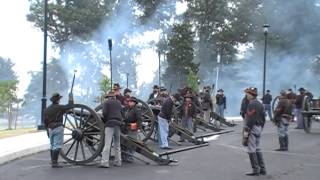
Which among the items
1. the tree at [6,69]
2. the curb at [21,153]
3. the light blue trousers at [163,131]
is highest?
the tree at [6,69]

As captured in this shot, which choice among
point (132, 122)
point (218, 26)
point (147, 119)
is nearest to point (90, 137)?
point (132, 122)

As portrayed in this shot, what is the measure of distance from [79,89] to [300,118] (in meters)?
33.7

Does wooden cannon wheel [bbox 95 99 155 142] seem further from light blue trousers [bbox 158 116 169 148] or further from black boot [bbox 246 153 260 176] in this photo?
black boot [bbox 246 153 260 176]

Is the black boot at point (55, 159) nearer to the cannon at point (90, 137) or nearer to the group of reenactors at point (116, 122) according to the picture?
the group of reenactors at point (116, 122)

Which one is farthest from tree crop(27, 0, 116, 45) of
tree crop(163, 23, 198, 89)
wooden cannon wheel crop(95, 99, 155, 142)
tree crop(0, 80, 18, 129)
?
wooden cannon wheel crop(95, 99, 155, 142)

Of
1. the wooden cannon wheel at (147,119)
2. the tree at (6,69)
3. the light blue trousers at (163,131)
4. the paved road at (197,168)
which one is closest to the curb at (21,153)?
the paved road at (197,168)

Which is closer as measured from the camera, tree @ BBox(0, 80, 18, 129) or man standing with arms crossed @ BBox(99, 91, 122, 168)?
man standing with arms crossed @ BBox(99, 91, 122, 168)

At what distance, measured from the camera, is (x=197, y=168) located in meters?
11.3

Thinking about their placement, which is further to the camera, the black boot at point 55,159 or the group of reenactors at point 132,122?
the black boot at point 55,159

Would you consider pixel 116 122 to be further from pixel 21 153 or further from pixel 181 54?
pixel 181 54

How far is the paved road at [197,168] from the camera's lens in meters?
10.2

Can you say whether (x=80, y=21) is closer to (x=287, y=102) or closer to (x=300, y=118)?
(x=300, y=118)

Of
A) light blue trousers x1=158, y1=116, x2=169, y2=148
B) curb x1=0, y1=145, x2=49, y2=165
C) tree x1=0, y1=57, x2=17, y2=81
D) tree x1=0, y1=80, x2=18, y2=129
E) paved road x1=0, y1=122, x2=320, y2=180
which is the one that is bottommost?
paved road x1=0, y1=122, x2=320, y2=180

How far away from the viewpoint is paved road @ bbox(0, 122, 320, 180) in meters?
10.2
